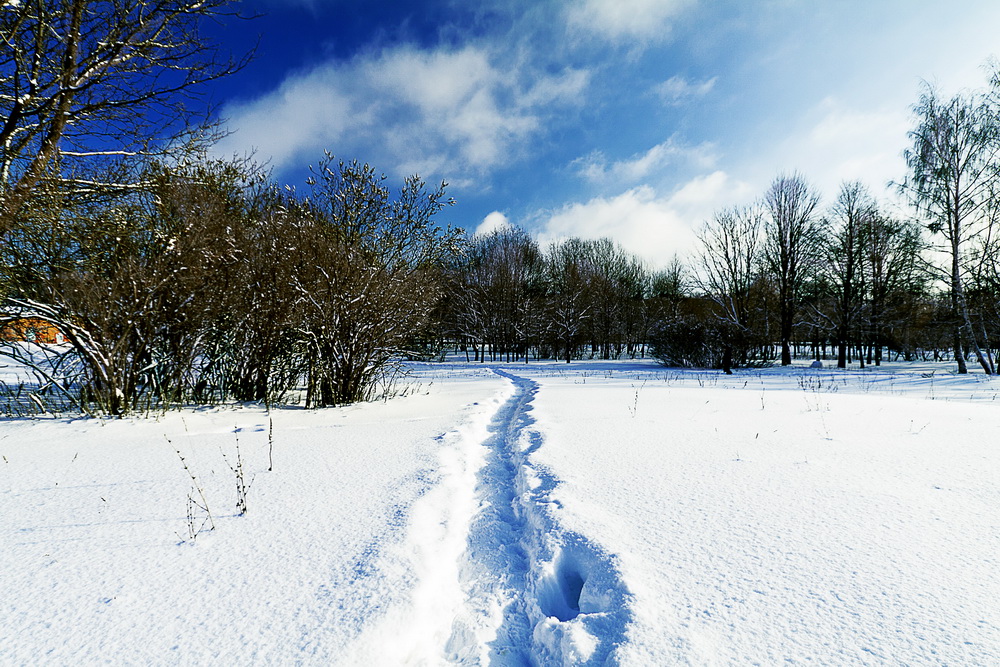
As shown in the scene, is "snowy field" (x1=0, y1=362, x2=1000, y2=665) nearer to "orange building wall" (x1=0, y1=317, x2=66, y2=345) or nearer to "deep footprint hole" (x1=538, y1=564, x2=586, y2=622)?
"deep footprint hole" (x1=538, y1=564, x2=586, y2=622)

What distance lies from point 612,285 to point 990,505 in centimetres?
2861

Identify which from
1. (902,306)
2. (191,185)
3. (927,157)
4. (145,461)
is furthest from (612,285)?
(145,461)

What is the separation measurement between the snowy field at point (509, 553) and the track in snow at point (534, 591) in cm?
1

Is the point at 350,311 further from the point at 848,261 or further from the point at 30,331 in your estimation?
the point at 848,261

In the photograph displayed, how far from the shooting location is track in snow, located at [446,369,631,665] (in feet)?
4.69

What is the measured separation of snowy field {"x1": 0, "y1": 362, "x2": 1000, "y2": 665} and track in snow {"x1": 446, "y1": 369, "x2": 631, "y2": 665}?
1 cm

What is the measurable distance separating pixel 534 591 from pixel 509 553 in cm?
35

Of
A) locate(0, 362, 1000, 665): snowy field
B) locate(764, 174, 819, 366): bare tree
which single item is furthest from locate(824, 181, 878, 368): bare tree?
locate(0, 362, 1000, 665): snowy field

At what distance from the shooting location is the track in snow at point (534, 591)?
1.43 m

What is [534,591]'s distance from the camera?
1783 millimetres

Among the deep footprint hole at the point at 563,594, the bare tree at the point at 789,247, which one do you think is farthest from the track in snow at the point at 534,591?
the bare tree at the point at 789,247

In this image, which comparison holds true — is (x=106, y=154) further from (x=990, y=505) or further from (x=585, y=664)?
(x=990, y=505)

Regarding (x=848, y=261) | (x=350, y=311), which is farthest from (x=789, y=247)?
(x=350, y=311)

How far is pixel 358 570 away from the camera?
5.80 feet
